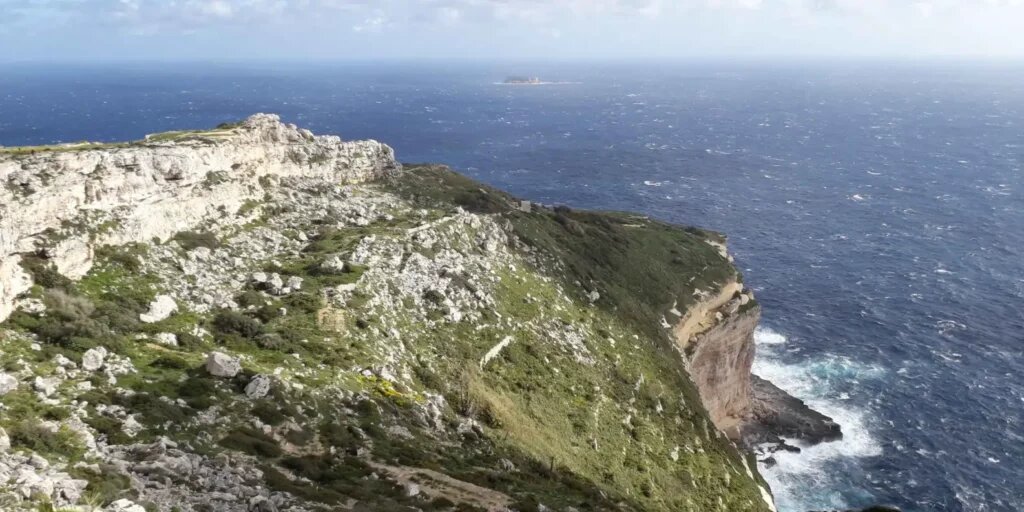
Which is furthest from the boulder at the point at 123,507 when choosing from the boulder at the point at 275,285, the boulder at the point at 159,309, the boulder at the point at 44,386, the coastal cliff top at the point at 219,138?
the coastal cliff top at the point at 219,138

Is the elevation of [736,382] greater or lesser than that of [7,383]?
lesser

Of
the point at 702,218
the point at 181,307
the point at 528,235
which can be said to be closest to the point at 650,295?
the point at 528,235

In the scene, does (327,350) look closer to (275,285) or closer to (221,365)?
(221,365)

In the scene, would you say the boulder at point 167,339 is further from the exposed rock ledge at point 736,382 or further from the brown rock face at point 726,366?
the brown rock face at point 726,366

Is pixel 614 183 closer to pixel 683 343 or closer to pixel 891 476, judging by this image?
pixel 683 343

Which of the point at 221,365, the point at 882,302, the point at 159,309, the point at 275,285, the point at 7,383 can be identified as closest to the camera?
the point at 7,383

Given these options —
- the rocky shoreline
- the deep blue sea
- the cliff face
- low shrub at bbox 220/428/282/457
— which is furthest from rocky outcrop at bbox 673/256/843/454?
low shrub at bbox 220/428/282/457

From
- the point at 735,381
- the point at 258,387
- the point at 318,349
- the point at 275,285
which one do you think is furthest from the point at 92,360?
the point at 735,381
